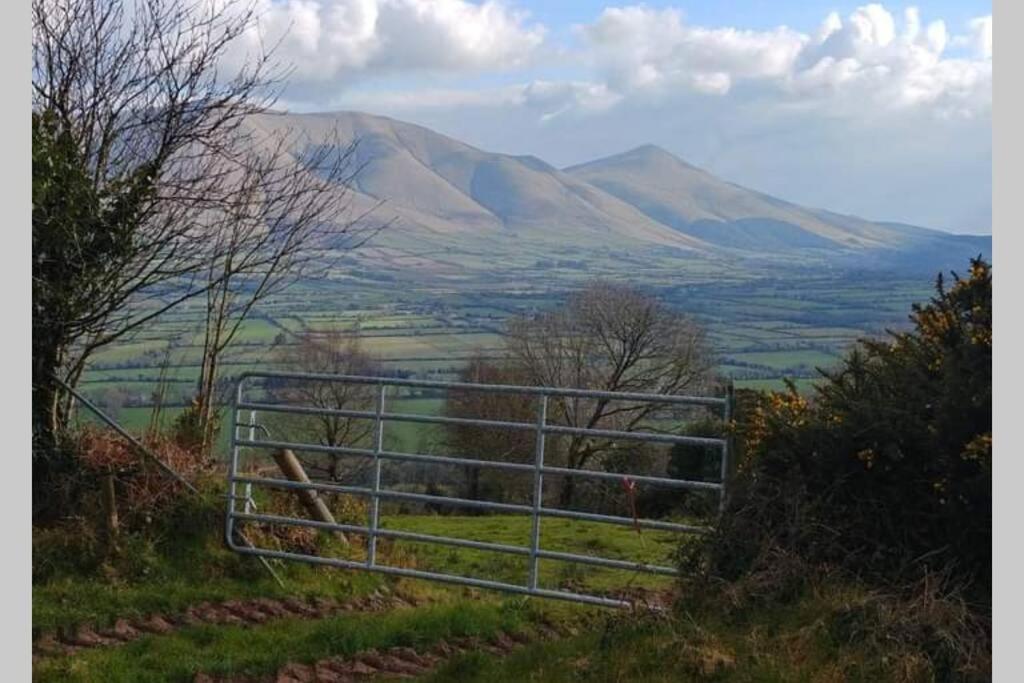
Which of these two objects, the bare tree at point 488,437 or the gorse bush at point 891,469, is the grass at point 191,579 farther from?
the bare tree at point 488,437

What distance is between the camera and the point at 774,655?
5.59m

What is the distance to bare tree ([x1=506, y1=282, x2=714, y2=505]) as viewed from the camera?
27375mm

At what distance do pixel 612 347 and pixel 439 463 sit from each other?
66.2ft

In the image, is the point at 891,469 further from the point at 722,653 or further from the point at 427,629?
the point at 427,629

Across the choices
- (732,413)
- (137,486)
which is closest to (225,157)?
(137,486)

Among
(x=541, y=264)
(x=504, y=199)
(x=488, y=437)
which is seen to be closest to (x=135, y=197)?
(x=488, y=437)

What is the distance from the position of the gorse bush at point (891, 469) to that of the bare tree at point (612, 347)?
18.6m

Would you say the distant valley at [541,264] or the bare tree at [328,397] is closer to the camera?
the bare tree at [328,397]

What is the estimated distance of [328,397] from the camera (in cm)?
1806

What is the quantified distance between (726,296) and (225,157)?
29.2m

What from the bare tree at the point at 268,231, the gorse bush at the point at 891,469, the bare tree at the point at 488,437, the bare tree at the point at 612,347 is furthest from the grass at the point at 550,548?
the bare tree at the point at 612,347

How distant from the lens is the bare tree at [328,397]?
13.6 metres

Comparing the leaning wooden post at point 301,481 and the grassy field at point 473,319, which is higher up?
the grassy field at point 473,319

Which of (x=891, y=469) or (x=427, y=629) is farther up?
(x=891, y=469)
